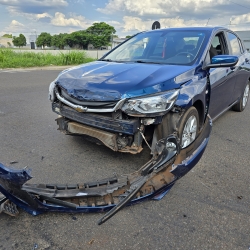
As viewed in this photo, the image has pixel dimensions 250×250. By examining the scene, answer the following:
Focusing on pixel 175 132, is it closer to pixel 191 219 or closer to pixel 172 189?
pixel 172 189

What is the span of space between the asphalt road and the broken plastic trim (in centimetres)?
14

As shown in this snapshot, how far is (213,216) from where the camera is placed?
227 centimetres

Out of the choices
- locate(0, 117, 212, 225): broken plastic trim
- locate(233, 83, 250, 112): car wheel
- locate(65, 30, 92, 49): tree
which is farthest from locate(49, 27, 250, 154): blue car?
locate(65, 30, 92, 49): tree

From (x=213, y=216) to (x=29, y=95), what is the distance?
5.90m

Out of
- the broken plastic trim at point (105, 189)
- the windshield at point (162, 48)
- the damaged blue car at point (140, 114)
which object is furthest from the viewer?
the windshield at point (162, 48)

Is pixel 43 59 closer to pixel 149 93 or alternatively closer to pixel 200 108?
pixel 200 108

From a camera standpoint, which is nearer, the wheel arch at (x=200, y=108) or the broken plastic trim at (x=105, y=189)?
the broken plastic trim at (x=105, y=189)

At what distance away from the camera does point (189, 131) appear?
307 cm

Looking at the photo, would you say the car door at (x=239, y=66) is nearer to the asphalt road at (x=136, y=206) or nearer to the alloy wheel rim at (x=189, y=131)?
the asphalt road at (x=136, y=206)

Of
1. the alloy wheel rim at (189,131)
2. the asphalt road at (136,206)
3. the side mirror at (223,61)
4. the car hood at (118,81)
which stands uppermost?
the side mirror at (223,61)

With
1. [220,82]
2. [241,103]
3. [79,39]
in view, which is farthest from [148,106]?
[79,39]

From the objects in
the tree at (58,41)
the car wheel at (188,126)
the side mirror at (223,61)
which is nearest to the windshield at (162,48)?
the side mirror at (223,61)

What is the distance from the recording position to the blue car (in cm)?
261

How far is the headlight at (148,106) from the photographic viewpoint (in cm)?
255
